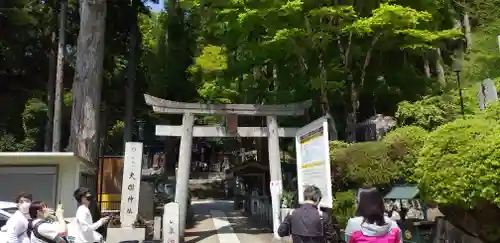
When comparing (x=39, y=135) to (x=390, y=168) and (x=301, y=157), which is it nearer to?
(x=301, y=157)

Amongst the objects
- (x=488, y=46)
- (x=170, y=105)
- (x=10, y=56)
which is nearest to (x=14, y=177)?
(x=170, y=105)

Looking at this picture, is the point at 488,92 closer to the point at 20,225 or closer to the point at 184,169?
the point at 184,169

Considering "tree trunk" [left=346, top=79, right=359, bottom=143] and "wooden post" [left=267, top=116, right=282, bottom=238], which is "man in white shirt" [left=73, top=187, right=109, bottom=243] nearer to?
"wooden post" [left=267, top=116, right=282, bottom=238]

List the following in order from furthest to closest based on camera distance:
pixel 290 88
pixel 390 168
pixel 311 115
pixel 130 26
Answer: pixel 130 26 < pixel 311 115 < pixel 290 88 < pixel 390 168

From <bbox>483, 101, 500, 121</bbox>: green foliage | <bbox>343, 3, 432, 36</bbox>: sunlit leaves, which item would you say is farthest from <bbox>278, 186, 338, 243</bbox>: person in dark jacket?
<bbox>343, 3, 432, 36</bbox>: sunlit leaves

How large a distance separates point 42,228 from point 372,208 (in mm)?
3939

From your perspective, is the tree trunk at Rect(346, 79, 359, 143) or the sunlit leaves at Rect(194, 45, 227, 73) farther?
the sunlit leaves at Rect(194, 45, 227, 73)

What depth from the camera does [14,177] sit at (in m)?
11.0

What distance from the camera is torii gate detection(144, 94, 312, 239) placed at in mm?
13133

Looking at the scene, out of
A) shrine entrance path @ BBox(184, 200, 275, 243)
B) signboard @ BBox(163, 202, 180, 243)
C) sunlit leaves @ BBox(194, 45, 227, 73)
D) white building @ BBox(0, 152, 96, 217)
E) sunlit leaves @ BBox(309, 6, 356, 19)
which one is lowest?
shrine entrance path @ BBox(184, 200, 275, 243)

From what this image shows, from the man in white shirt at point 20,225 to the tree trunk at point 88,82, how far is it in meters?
8.13

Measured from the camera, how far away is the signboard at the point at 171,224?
11727mm

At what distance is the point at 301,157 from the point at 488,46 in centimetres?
1244

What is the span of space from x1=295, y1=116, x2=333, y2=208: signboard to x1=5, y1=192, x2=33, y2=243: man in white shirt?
4.14 m
